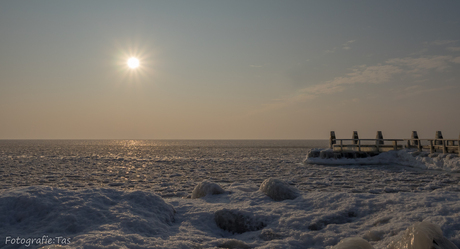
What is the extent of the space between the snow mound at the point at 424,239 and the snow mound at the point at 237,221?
9.34 feet

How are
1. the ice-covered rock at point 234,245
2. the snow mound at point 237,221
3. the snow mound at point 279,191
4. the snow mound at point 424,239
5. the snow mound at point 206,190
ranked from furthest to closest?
1. the snow mound at point 206,190
2. the snow mound at point 279,191
3. the snow mound at point 237,221
4. the ice-covered rock at point 234,245
5. the snow mound at point 424,239

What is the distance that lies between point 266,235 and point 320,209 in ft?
6.79

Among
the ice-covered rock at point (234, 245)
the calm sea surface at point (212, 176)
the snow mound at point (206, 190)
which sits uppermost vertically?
the snow mound at point (206, 190)

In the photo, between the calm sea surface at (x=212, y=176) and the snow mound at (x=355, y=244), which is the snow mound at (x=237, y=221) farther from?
the calm sea surface at (x=212, y=176)

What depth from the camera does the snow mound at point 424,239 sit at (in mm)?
3971

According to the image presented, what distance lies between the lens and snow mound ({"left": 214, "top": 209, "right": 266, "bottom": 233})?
20.5ft

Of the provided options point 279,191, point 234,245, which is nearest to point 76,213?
point 234,245

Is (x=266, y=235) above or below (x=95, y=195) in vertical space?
below

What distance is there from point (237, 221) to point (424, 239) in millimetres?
3638

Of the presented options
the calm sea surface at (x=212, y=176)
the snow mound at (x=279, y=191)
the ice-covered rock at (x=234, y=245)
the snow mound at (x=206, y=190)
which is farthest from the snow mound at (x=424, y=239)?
the calm sea surface at (x=212, y=176)

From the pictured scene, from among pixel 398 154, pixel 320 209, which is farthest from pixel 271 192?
pixel 398 154

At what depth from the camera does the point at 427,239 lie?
3992 millimetres

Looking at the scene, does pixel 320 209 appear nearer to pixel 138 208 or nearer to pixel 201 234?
pixel 201 234

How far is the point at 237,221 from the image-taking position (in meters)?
6.40
